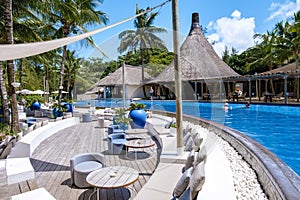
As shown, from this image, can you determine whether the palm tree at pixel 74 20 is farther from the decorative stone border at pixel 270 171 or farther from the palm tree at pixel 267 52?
the palm tree at pixel 267 52

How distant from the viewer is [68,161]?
191 inches

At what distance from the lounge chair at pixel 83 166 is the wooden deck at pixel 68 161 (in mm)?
121

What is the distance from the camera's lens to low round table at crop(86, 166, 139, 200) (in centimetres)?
289

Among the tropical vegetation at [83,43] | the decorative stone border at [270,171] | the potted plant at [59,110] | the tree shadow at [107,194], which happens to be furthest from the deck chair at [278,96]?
the tree shadow at [107,194]

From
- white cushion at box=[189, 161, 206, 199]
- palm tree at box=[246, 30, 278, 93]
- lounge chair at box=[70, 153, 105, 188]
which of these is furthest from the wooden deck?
palm tree at box=[246, 30, 278, 93]

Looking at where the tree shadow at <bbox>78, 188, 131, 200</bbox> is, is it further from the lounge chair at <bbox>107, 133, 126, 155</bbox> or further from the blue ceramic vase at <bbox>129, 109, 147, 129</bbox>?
the blue ceramic vase at <bbox>129, 109, 147, 129</bbox>

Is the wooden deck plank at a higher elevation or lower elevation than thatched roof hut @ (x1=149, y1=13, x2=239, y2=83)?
lower

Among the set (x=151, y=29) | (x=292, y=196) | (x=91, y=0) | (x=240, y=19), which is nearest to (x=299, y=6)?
(x=240, y=19)

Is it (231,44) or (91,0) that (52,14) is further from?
(231,44)

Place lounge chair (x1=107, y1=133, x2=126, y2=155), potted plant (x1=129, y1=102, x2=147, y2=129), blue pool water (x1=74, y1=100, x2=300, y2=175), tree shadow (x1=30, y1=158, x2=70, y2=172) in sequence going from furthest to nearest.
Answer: potted plant (x1=129, y1=102, x2=147, y2=129) → blue pool water (x1=74, y1=100, x2=300, y2=175) → lounge chair (x1=107, y1=133, x2=126, y2=155) → tree shadow (x1=30, y1=158, x2=70, y2=172)

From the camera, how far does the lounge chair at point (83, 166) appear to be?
3.53 m

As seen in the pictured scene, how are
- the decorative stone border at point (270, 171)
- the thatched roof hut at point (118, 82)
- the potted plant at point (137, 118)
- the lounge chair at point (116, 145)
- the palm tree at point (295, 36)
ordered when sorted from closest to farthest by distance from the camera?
the decorative stone border at point (270, 171)
the lounge chair at point (116, 145)
the potted plant at point (137, 118)
the thatched roof hut at point (118, 82)
the palm tree at point (295, 36)

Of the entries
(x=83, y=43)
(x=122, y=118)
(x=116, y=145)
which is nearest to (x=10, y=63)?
(x=122, y=118)

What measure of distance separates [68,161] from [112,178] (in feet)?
7.26
